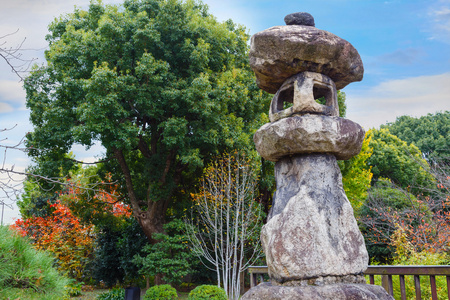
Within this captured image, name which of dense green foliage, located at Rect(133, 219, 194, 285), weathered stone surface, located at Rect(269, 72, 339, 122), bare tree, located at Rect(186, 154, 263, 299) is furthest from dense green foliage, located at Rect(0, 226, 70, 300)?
dense green foliage, located at Rect(133, 219, 194, 285)

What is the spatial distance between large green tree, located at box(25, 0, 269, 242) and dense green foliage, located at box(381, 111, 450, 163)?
1706cm

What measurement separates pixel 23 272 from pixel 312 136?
2675mm

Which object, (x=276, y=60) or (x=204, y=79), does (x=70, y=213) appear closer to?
(x=204, y=79)

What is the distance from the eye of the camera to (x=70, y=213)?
13.4 meters

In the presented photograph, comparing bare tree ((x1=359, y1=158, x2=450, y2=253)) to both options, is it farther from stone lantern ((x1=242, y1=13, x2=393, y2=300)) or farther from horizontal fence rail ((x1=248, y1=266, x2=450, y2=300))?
stone lantern ((x1=242, y1=13, x2=393, y2=300))

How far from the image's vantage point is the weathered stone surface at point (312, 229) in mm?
3344

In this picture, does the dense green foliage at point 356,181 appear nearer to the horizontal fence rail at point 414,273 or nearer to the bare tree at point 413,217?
the bare tree at point 413,217

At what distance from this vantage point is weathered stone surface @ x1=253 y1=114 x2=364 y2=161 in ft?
12.0

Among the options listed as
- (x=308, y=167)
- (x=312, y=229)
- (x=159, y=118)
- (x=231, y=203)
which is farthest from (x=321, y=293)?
(x=159, y=118)

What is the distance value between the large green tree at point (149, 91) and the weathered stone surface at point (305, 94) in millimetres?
5340

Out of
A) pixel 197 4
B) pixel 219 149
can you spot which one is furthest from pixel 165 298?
pixel 197 4

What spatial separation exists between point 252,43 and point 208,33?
685 centimetres

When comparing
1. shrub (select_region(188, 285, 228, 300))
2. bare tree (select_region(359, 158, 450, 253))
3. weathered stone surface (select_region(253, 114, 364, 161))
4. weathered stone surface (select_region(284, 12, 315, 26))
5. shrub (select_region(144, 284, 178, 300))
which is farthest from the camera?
shrub (select_region(144, 284, 178, 300))

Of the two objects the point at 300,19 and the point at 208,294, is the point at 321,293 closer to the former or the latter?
the point at 300,19
